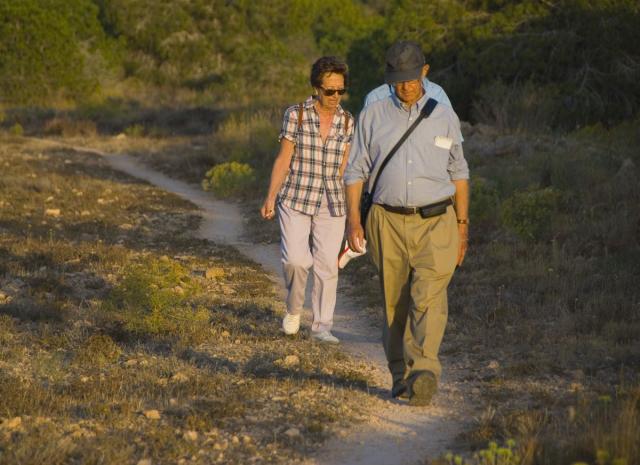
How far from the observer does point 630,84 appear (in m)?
19.5

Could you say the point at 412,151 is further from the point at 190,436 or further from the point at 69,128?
the point at 69,128

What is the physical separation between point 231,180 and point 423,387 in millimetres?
11521

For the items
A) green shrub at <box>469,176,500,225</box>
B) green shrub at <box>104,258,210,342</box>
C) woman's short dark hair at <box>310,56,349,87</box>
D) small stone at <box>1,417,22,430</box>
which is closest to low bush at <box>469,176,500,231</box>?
green shrub at <box>469,176,500,225</box>

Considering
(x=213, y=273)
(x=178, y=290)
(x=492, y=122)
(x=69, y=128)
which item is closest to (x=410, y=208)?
(x=178, y=290)

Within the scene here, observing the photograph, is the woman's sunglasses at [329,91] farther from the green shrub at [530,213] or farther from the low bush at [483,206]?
the low bush at [483,206]

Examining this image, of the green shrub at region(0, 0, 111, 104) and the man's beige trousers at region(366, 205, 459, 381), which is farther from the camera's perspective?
the green shrub at region(0, 0, 111, 104)

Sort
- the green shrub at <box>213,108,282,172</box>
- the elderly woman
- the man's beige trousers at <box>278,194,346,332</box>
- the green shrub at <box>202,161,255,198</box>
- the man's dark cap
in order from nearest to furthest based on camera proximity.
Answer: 1. the man's dark cap
2. the elderly woman
3. the man's beige trousers at <box>278,194,346,332</box>
4. the green shrub at <box>202,161,255,198</box>
5. the green shrub at <box>213,108,282,172</box>

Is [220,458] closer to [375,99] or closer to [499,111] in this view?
[375,99]

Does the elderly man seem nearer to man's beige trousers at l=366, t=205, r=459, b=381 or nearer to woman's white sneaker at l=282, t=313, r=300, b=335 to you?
man's beige trousers at l=366, t=205, r=459, b=381

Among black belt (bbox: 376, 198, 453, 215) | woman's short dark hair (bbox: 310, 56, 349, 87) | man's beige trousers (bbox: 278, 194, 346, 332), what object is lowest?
man's beige trousers (bbox: 278, 194, 346, 332)

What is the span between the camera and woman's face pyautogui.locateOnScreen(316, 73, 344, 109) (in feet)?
21.0

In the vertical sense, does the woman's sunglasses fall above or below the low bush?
above

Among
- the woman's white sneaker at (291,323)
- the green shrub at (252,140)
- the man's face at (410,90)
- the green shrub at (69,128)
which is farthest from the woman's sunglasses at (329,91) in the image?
the green shrub at (69,128)

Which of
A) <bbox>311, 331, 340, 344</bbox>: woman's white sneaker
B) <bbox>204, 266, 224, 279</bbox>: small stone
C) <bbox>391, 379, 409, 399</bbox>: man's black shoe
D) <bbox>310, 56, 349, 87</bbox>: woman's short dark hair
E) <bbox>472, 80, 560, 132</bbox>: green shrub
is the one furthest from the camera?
<bbox>472, 80, 560, 132</bbox>: green shrub
